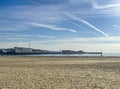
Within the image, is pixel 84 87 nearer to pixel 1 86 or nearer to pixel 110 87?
pixel 110 87

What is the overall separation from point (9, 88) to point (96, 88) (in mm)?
5009

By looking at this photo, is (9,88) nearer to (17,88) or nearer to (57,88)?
(17,88)

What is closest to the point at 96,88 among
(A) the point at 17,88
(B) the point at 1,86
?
(A) the point at 17,88

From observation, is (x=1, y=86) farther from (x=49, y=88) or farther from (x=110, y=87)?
(x=110, y=87)

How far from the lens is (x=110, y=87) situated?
46.9ft

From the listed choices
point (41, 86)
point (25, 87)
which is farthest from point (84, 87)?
point (25, 87)

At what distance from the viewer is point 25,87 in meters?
14.2

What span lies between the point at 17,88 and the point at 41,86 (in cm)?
151

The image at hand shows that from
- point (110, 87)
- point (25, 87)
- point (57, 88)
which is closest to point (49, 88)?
point (57, 88)

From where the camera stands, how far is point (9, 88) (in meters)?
13.8

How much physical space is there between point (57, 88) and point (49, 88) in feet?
1.51

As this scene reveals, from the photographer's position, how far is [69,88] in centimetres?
1397

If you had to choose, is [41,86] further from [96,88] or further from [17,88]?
[96,88]

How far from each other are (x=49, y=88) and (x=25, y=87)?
1.45 meters
